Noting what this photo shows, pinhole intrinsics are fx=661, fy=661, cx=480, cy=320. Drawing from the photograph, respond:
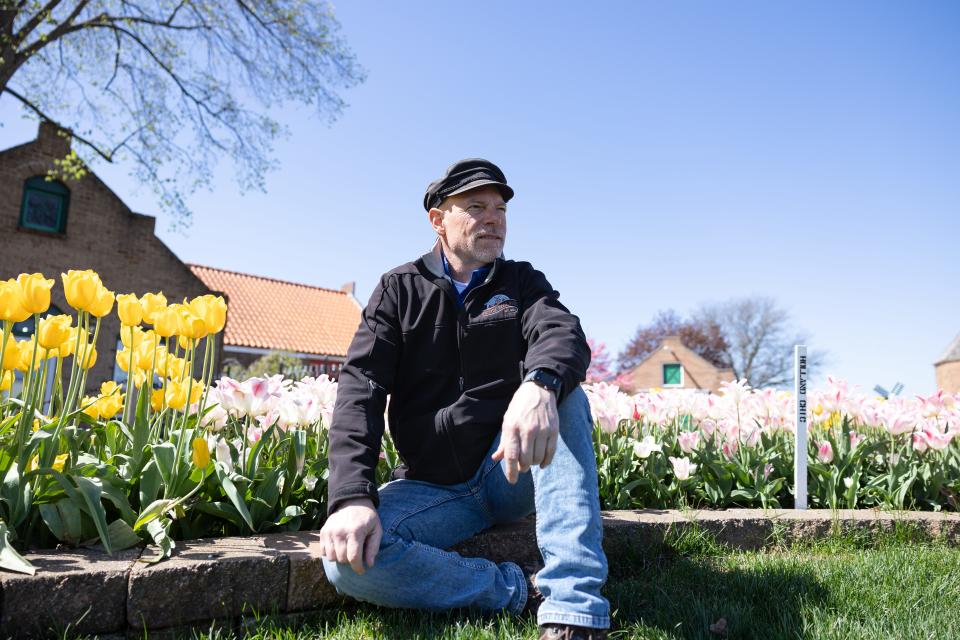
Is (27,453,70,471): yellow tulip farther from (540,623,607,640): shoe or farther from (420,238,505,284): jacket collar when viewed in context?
(540,623,607,640): shoe

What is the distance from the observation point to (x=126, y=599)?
1583 millimetres

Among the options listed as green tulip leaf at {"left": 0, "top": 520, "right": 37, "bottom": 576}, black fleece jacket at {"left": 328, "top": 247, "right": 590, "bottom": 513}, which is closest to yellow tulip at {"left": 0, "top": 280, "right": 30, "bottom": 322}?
green tulip leaf at {"left": 0, "top": 520, "right": 37, "bottom": 576}

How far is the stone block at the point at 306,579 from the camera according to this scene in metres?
1.77

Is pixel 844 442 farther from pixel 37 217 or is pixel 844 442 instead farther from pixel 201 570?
pixel 37 217

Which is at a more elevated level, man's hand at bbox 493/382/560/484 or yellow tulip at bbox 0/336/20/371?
yellow tulip at bbox 0/336/20/371

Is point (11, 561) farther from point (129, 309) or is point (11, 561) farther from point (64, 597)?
point (129, 309)

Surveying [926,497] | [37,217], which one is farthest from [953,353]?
[37,217]

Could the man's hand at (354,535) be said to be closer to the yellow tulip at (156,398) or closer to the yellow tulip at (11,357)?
the yellow tulip at (156,398)

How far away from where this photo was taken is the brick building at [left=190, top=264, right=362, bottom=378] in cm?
1923

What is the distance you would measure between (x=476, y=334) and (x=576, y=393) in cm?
40

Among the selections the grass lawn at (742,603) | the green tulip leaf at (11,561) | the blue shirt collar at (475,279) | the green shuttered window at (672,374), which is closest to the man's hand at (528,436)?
the grass lawn at (742,603)

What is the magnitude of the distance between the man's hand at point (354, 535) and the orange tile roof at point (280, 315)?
18.3 metres

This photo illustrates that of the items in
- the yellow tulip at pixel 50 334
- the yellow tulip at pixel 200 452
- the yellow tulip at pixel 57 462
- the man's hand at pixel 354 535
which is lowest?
the man's hand at pixel 354 535

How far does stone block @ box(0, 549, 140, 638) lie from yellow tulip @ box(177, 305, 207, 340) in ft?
2.26
